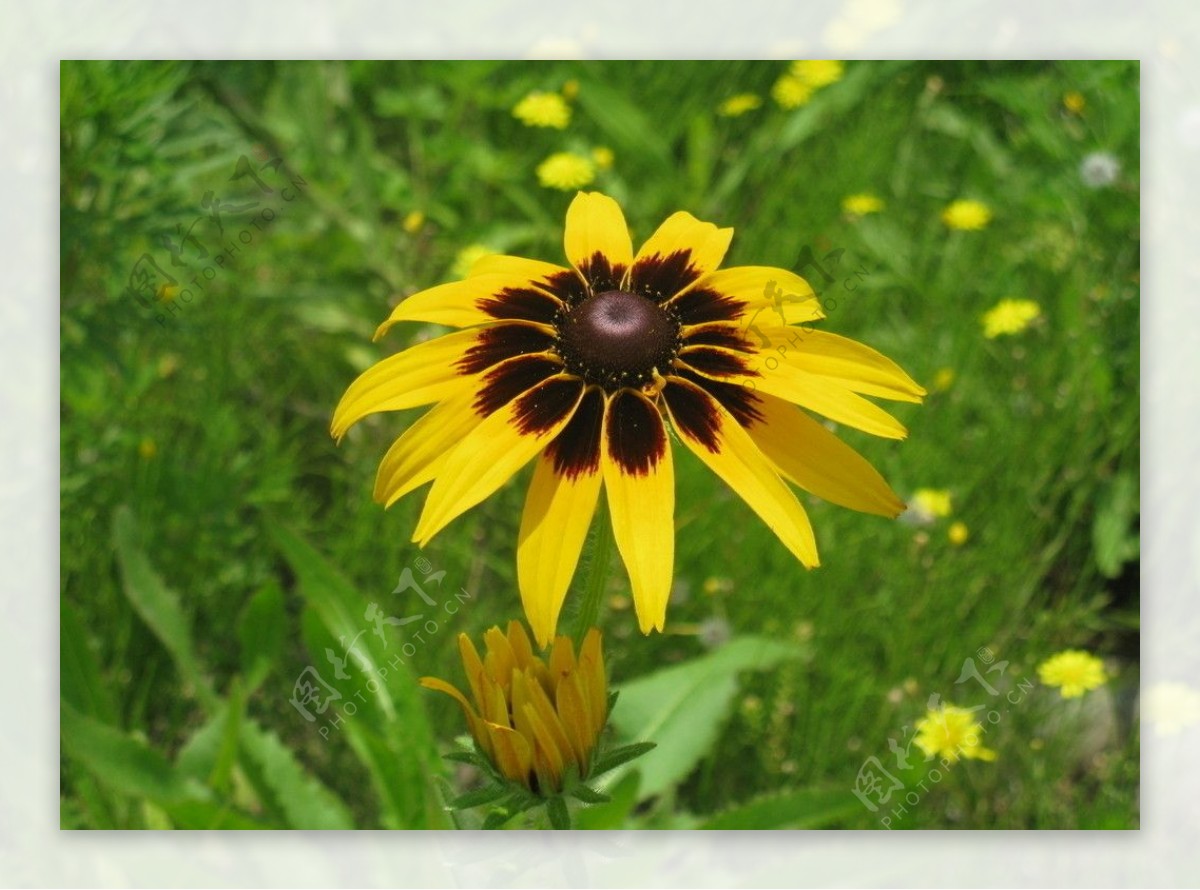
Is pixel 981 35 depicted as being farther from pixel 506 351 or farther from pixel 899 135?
pixel 506 351

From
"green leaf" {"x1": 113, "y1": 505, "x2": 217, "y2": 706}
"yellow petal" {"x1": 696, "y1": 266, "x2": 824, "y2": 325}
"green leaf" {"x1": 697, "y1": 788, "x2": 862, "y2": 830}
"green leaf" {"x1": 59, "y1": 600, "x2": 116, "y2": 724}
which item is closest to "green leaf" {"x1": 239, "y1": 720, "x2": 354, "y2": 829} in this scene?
"green leaf" {"x1": 113, "y1": 505, "x2": 217, "y2": 706}

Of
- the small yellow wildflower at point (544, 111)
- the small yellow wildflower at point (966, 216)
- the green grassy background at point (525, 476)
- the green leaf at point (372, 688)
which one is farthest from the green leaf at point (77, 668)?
the small yellow wildflower at point (966, 216)

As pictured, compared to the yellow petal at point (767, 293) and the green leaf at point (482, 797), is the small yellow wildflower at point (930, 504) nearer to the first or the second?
the yellow petal at point (767, 293)

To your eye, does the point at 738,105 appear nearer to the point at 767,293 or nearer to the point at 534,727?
the point at 767,293

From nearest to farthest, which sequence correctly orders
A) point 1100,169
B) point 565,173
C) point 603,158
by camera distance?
point 1100,169 < point 565,173 < point 603,158

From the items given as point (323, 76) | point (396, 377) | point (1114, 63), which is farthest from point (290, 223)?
point (1114, 63)

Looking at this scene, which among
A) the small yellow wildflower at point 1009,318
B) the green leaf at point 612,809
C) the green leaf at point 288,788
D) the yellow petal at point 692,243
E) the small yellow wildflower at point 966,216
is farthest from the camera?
the small yellow wildflower at point 966,216

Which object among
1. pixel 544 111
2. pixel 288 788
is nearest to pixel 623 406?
pixel 288 788
